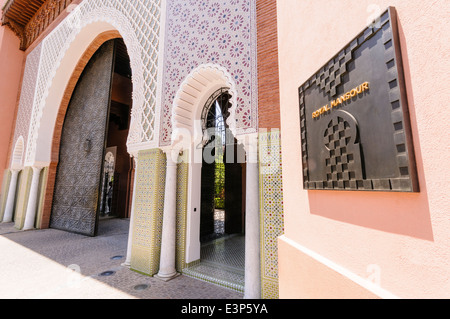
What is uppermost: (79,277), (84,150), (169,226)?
(84,150)

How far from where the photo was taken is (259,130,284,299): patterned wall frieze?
2.27m

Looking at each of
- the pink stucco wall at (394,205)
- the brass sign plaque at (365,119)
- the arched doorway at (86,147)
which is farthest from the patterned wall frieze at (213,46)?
the arched doorway at (86,147)

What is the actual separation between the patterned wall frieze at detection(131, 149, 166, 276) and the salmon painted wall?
756 cm

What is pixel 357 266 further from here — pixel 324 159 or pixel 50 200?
pixel 50 200

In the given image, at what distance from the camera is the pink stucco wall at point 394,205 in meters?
0.70

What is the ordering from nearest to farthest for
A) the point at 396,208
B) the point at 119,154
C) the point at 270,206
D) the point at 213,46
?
1. the point at 396,208
2. the point at 270,206
3. the point at 213,46
4. the point at 119,154

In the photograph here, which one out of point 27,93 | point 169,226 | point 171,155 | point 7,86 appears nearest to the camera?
point 169,226

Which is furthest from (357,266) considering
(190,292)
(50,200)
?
(50,200)

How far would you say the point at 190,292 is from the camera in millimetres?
2588

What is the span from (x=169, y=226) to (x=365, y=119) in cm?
284

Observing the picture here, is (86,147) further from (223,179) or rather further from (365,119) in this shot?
(365,119)

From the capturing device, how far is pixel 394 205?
0.85 m

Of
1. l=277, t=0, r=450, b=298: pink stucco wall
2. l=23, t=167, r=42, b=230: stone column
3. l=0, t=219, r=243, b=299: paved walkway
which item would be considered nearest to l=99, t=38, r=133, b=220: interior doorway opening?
l=23, t=167, r=42, b=230: stone column

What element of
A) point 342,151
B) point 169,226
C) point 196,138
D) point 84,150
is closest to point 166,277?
point 169,226
